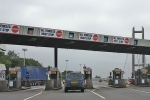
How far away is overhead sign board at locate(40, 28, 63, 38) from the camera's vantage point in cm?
3050

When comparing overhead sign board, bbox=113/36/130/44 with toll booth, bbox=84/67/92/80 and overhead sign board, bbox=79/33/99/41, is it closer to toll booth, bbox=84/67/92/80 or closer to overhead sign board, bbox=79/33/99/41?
overhead sign board, bbox=79/33/99/41

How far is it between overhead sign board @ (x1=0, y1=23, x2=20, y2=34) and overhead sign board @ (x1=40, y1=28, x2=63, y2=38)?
2753mm

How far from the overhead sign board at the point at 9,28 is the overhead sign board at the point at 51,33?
2.75 meters

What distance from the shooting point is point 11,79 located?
107ft

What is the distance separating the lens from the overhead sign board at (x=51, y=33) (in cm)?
3050

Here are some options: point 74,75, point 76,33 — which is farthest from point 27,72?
point 74,75

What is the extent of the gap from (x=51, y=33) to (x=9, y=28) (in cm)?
468

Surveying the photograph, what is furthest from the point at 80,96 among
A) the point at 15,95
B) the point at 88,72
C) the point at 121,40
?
A: the point at 121,40

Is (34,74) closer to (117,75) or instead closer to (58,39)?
(117,75)

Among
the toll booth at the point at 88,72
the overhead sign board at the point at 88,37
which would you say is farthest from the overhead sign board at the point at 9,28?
the toll booth at the point at 88,72

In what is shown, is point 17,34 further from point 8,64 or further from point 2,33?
point 8,64

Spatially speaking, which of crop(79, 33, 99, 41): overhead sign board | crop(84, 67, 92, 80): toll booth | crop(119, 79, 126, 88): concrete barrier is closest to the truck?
crop(84, 67, 92, 80): toll booth

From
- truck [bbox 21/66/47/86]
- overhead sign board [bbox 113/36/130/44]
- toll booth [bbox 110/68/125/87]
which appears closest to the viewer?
overhead sign board [bbox 113/36/130/44]

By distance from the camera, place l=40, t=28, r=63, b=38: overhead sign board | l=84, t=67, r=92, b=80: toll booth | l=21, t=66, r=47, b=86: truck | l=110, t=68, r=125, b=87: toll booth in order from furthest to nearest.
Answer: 1. l=21, t=66, r=47, b=86: truck
2. l=110, t=68, r=125, b=87: toll booth
3. l=84, t=67, r=92, b=80: toll booth
4. l=40, t=28, r=63, b=38: overhead sign board
